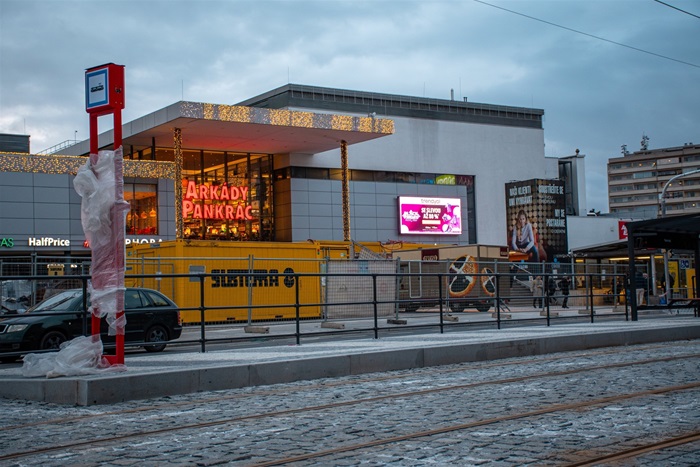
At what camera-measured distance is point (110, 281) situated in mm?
11383

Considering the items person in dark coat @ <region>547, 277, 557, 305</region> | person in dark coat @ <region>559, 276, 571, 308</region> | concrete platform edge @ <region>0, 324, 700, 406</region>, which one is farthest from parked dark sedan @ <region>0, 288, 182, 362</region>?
person in dark coat @ <region>559, 276, 571, 308</region>

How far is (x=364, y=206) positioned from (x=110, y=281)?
4548 cm

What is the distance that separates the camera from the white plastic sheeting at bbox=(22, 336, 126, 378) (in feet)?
36.0

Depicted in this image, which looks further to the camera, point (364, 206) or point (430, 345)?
point (364, 206)

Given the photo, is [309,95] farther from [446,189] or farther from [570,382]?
[570,382]

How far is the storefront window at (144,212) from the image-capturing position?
4606 cm

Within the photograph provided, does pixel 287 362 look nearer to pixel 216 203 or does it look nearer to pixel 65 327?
pixel 65 327

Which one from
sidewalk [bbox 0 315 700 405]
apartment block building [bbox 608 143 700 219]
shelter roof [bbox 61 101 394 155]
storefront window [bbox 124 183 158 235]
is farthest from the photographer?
apartment block building [bbox 608 143 700 219]

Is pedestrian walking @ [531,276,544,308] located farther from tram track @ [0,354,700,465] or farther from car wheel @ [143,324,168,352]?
car wheel @ [143,324,168,352]

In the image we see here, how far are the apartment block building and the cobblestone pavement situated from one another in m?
128

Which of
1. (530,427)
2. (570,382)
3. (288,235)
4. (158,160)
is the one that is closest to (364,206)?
(288,235)

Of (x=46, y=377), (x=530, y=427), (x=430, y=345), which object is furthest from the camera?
(x=430, y=345)

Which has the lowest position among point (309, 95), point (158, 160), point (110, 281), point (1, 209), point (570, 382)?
point (570, 382)

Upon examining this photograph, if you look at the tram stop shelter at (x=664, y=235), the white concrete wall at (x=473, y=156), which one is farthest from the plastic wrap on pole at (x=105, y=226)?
the white concrete wall at (x=473, y=156)
